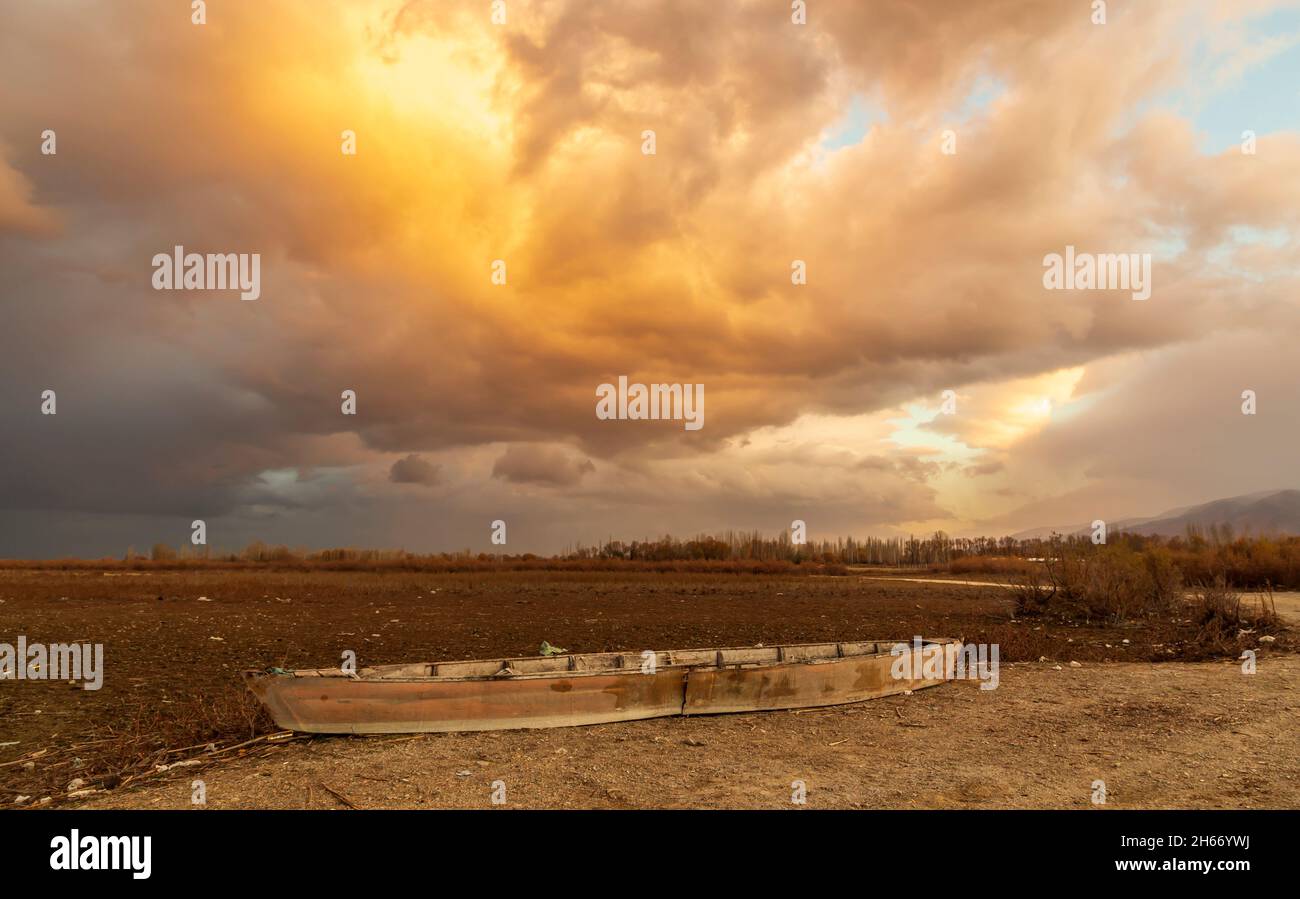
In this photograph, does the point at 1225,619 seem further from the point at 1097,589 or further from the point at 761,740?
the point at 761,740

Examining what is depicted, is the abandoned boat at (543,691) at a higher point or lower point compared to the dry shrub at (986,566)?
higher

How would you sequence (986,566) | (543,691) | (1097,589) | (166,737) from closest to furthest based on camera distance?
(166,737) < (543,691) < (1097,589) < (986,566)

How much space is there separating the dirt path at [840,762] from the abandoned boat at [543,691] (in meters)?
0.23

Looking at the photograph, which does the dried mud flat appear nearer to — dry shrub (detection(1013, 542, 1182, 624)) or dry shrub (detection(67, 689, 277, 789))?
dry shrub (detection(67, 689, 277, 789))

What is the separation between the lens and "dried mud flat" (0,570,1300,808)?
8383 mm

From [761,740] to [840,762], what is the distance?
1353 millimetres

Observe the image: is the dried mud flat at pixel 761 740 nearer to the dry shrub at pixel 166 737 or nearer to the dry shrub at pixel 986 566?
the dry shrub at pixel 166 737

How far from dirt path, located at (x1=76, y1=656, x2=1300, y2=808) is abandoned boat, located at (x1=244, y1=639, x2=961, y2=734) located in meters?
0.23

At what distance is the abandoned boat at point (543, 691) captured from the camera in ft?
34.1

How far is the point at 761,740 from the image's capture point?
10680 mm

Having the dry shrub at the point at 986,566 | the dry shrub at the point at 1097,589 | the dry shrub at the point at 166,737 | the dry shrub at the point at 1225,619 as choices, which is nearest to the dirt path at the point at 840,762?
the dry shrub at the point at 166,737

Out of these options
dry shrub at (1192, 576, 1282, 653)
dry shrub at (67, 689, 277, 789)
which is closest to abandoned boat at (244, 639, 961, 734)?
dry shrub at (67, 689, 277, 789)

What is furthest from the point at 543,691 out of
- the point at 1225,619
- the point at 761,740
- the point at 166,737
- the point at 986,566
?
the point at 986,566
